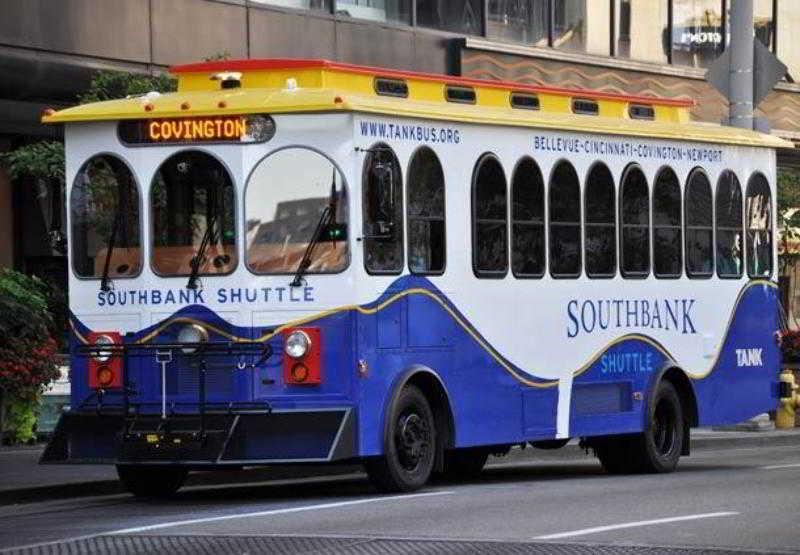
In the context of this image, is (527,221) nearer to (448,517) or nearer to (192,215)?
(192,215)

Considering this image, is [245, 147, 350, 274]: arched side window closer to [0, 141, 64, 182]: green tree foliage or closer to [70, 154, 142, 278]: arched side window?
[70, 154, 142, 278]: arched side window

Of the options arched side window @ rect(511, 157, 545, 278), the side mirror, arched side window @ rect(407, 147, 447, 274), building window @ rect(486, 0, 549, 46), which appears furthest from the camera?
building window @ rect(486, 0, 549, 46)

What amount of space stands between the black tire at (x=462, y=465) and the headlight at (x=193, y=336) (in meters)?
4.07

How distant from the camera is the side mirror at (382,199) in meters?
16.1

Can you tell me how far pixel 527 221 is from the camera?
18250mm

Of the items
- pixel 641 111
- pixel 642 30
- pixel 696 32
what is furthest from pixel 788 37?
pixel 641 111

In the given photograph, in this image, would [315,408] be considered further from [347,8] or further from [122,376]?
[347,8]

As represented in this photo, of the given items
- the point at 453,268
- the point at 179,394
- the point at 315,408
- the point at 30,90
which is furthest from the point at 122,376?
the point at 30,90

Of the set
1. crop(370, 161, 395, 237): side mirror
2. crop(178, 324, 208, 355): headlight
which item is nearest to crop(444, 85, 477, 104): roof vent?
crop(370, 161, 395, 237): side mirror

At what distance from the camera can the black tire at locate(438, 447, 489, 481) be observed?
19625 mm

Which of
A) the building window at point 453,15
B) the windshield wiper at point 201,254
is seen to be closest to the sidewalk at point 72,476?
the windshield wiper at point 201,254

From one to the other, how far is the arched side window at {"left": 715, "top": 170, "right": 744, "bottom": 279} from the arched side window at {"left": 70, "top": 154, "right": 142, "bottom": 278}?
6.93 metres

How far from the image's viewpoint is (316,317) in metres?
16.0

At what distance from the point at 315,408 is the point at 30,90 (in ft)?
37.5
